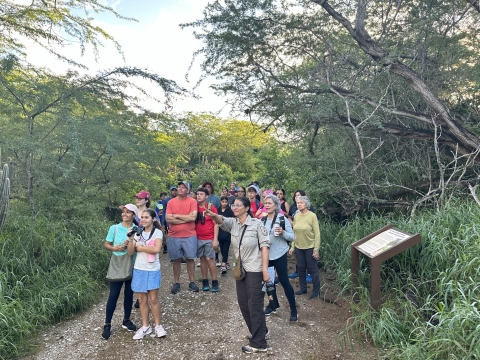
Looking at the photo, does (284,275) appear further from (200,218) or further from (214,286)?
(200,218)

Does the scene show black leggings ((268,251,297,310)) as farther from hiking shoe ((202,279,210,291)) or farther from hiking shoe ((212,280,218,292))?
hiking shoe ((202,279,210,291))

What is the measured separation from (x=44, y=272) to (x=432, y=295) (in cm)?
532

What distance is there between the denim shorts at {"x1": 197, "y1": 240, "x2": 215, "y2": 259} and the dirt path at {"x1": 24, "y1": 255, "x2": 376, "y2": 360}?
0.63 metres

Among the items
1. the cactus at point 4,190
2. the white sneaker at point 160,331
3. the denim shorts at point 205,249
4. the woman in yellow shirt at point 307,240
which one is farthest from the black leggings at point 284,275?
the cactus at point 4,190

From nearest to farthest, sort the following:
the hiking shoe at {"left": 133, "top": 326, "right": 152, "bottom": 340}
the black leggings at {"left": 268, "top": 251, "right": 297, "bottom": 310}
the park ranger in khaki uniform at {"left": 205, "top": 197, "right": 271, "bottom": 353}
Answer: the park ranger in khaki uniform at {"left": 205, "top": 197, "right": 271, "bottom": 353}
the hiking shoe at {"left": 133, "top": 326, "right": 152, "bottom": 340}
the black leggings at {"left": 268, "top": 251, "right": 297, "bottom": 310}

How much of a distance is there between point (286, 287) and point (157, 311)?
5.17 feet

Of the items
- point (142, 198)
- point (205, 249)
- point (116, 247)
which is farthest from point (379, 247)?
point (142, 198)

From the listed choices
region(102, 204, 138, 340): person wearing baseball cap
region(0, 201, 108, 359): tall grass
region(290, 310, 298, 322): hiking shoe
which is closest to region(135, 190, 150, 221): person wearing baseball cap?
region(102, 204, 138, 340): person wearing baseball cap

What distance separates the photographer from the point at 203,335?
3.94m

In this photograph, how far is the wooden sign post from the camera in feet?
12.0

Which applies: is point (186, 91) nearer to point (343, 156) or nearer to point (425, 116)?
point (343, 156)

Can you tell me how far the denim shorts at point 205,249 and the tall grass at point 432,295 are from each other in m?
2.05

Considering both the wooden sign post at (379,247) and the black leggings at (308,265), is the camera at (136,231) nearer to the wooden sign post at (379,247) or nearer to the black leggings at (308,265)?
the black leggings at (308,265)

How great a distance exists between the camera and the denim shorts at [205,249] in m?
5.19
